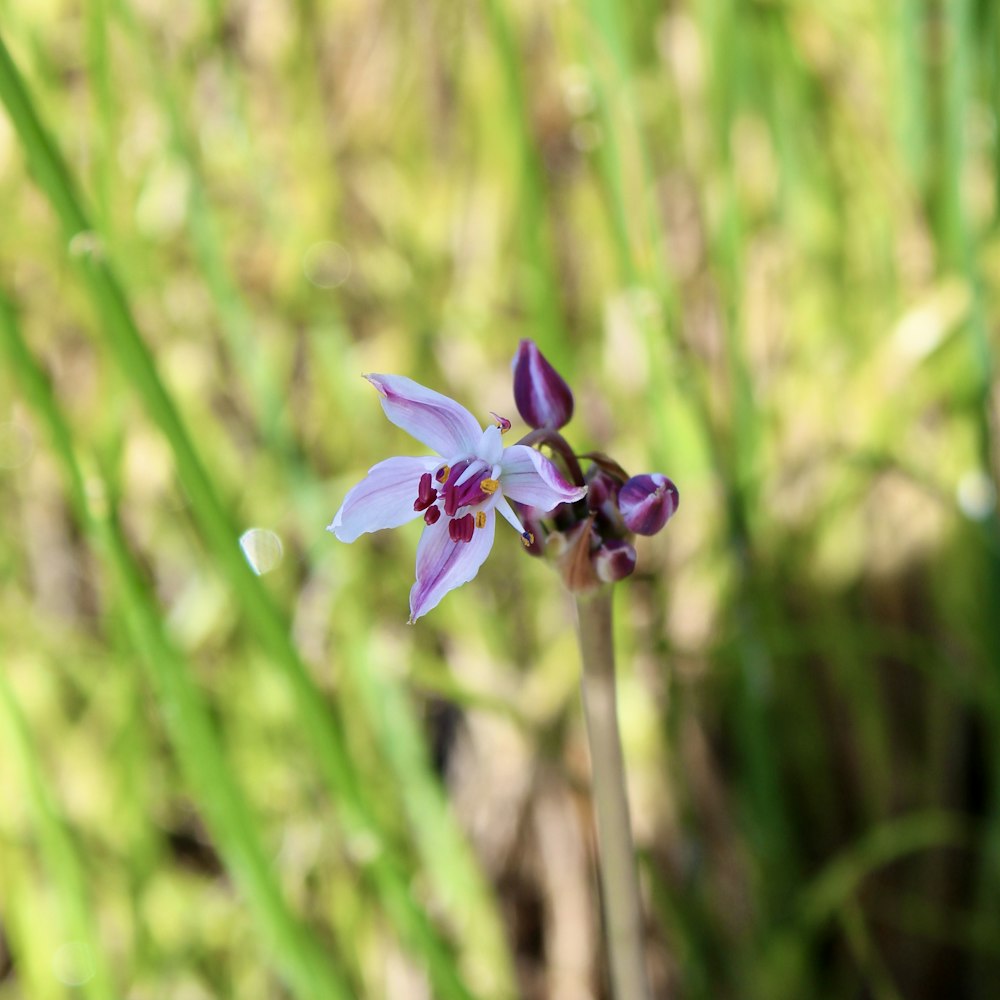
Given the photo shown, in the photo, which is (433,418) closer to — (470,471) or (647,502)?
(470,471)

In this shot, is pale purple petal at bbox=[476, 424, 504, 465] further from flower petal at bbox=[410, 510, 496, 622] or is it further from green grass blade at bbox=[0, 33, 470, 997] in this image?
green grass blade at bbox=[0, 33, 470, 997]

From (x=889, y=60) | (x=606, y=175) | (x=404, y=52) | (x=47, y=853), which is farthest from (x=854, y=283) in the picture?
(x=47, y=853)

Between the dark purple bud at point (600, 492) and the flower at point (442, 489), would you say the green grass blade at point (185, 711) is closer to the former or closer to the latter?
the flower at point (442, 489)

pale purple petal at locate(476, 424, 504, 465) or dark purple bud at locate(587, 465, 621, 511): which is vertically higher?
pale purple petal at locate(476, 424, 504, 465)

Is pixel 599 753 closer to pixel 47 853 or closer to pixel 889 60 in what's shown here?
pixel 47 853

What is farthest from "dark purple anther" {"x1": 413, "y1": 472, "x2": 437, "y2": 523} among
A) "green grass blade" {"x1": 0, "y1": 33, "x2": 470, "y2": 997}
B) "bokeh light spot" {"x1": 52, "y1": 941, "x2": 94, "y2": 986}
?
"bokeh light spot" {"x1": 52, "y1": 941, "x2": 94, "y2": 986}

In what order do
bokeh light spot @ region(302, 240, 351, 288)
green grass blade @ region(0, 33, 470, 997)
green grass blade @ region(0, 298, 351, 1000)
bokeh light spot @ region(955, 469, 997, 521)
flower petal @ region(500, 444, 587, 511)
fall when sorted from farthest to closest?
bokeh light spot @ region(302, 240, 351, 288), bokeh light spot @ region(955, 469, 997, 521), green grass blade @ region(0, 298, 351, 1000), green grass blade @ region(0, 33, 470, 997), flower petal @ region(500, 444, 587, 511)
